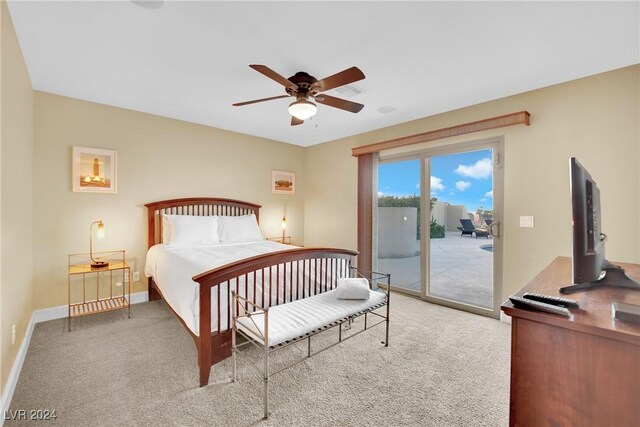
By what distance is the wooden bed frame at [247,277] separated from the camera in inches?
77.7

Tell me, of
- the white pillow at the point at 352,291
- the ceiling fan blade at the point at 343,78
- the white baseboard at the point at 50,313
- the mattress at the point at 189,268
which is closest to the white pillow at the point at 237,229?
the mattress at the point at 189,268

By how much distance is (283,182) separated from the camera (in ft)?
17.5

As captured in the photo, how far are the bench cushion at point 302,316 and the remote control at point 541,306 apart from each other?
4.23ft

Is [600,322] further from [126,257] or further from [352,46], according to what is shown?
[126,257]

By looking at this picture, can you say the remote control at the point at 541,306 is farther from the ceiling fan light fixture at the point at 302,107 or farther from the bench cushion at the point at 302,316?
the ceiling fan light fixture at the point at 302,107

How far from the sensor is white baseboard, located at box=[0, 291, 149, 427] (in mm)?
1769

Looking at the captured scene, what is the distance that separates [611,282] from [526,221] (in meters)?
1.82

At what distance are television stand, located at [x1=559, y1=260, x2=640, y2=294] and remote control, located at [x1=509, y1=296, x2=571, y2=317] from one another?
1.37 feet

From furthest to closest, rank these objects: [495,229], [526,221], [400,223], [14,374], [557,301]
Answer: [400,223]
[495,229]
[526,221]
[14,374]
[557,301]

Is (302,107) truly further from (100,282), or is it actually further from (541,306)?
(100,282)

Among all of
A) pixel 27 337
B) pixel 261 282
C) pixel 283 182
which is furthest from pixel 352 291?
pixel 283 182

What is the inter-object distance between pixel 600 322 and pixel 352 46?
224 cm

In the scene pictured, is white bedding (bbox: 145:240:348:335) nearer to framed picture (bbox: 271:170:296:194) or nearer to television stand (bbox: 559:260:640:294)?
framed picture (bbox: 271:170:296:194)

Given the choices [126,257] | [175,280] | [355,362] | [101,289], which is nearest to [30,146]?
[126,257]
